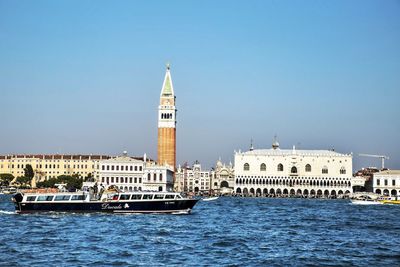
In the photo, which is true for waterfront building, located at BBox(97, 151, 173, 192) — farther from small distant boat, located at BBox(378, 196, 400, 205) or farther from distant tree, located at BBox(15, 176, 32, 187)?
small distant boat, located at BBox(378, 196, 400, 205)

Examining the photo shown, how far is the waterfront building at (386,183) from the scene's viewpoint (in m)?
133

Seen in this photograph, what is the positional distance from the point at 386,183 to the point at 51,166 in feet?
205

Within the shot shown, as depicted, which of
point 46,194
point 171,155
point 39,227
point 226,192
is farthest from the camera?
point 226,192

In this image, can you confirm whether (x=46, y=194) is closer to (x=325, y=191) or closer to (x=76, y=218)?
(x=76, y=218)

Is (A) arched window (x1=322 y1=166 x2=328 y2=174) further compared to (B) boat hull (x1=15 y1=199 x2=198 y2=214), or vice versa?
(A) arched window (x1=322 y1=166 x2=328 y2=174)

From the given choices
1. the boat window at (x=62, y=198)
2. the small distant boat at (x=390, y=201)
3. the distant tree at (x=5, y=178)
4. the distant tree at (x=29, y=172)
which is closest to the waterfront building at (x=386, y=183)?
the small distant boat at (x=390, y=201)

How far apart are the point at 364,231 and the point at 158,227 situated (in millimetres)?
9796

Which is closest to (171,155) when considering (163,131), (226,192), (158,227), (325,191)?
(163,131)

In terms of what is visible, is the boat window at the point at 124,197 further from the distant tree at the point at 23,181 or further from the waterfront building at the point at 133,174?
the distant tree at the point at 23,181

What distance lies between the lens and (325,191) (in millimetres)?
134125

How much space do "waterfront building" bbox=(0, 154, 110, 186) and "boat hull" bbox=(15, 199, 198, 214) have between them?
9919 centimetres

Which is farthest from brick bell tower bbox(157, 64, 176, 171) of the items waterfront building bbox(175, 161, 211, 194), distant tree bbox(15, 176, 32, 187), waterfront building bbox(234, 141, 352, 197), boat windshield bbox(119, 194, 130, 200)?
boat windshield bbox(119, 194, 130, 200)

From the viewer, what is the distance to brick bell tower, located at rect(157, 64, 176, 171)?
128 m

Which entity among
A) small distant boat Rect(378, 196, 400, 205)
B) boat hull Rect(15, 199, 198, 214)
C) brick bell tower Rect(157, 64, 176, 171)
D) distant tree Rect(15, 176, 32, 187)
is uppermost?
brick bell tower Rect(157, 64, 176, 171)
